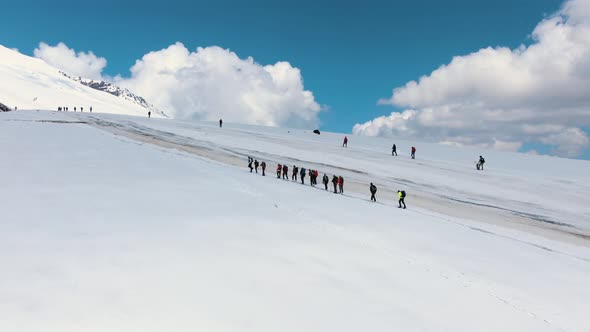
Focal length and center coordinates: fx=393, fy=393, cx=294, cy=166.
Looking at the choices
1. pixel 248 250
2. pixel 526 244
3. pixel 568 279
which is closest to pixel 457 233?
pixel 526 244

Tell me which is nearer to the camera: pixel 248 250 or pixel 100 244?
pixel 100 244

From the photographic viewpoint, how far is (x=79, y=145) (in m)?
32.7

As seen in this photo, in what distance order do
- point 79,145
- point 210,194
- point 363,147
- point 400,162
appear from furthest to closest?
point 363,147
point 400,162
point 79,145
point 210,194

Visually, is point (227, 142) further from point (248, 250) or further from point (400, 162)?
point (248, 250)

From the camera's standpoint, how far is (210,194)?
1942 centimetres

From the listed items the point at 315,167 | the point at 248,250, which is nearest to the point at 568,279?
the point at 248,250

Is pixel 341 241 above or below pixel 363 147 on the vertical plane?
below

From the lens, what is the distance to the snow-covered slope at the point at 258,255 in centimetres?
812

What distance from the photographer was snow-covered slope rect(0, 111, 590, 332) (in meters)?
8.12

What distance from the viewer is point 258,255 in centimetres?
1135

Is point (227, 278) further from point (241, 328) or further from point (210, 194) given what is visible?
point (210, 194)

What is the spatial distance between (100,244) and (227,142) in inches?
1435

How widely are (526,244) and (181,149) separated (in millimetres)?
30567

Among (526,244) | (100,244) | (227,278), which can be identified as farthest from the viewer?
(526,244)
